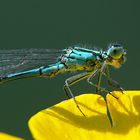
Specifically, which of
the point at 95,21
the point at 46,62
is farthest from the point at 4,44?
the point at 46,62

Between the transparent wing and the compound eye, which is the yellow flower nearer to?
the compound eye

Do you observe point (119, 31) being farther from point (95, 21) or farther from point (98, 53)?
point (98, 53)

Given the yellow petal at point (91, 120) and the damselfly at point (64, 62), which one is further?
the damselfly at point (64, 62)

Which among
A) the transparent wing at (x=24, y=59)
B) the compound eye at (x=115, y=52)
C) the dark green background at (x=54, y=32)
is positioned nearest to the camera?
the compound eye at (x=115, y=52)

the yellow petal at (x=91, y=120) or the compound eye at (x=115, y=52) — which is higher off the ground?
the compound eye at (x=115, y=52)

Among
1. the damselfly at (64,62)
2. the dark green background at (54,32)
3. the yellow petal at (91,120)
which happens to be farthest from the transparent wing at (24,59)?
the dark green background at (54,32)

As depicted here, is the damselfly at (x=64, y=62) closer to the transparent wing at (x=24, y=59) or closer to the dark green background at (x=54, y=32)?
the transparent wing at (x=24, y=59)
